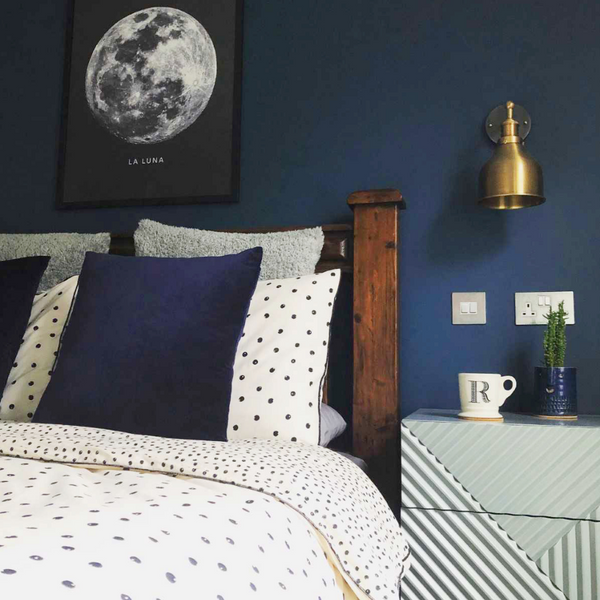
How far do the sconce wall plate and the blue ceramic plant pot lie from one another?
29.7 inches

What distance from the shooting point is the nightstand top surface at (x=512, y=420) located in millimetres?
1575

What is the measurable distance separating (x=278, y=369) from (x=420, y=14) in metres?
1.33

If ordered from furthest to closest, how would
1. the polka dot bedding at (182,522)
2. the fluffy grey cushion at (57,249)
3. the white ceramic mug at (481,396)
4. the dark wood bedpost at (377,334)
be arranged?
the fluffy grey cushion at (57,249)
the dark wood bedpost at (377,334)
the white ceramic mug at (481,396)
the polka dot bedding at (182,522)

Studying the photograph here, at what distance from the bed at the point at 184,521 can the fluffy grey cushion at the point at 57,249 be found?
0.80m

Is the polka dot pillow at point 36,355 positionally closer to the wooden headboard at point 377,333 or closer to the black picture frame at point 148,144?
the black picture frame at point 148,144

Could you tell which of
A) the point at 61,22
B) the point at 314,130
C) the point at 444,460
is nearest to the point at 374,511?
the point at 444,460

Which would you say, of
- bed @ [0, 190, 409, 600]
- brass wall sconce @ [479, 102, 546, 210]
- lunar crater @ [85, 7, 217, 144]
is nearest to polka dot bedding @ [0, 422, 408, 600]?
bed @ [0, 190, 409, 600]

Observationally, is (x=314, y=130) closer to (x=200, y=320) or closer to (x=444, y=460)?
(x=200, y=320)

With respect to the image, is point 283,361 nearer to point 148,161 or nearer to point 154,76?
point 148,161

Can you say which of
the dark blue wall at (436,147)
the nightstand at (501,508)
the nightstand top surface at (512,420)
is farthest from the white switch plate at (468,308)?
the nightstand at (501,508)

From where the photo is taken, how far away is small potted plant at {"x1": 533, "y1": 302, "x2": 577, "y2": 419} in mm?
1718

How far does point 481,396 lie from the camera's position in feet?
5.55

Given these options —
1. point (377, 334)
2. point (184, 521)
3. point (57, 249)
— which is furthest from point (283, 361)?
point (57, 249)

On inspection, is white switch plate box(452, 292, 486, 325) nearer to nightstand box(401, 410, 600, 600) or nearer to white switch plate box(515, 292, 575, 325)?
white switch plate box(515, 292, 575, 325)
